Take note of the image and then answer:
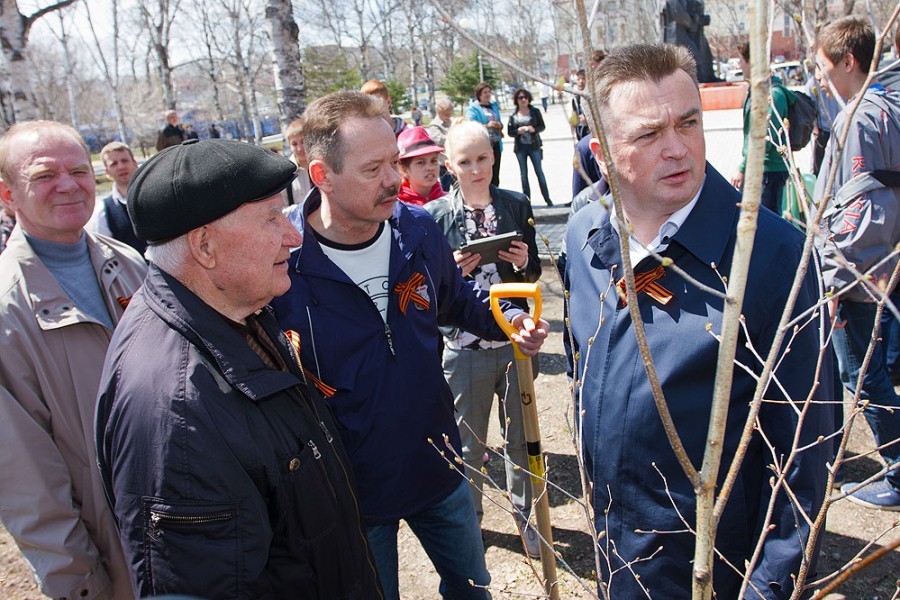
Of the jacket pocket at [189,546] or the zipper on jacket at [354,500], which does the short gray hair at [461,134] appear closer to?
the zipper on jacket at [354,500]

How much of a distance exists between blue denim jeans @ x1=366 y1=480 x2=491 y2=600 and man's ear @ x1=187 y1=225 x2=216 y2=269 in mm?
1203

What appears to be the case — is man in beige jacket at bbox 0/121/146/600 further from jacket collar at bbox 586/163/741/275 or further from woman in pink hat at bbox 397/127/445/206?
woman in pink hat at bbox 397/127/445/206

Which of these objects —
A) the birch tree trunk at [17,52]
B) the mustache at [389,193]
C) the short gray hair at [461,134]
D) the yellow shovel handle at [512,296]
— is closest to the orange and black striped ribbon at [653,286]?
the yellow shovel handle at [512,296]

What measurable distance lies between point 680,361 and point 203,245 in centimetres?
124

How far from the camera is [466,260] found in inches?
123

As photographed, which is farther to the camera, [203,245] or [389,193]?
[389,193]

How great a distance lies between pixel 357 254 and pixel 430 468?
2.70 ft

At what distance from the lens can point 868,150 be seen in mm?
3061

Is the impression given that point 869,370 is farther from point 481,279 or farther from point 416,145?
point 416,145

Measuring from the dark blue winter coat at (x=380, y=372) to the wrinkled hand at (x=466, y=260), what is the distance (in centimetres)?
68

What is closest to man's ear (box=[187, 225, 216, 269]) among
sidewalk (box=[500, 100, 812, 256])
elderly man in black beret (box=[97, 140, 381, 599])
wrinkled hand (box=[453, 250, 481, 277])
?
elderly man in black beret (box=[97, 140, 381, 599])

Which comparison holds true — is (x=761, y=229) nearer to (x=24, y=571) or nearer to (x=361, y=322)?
(x=361, y=322)

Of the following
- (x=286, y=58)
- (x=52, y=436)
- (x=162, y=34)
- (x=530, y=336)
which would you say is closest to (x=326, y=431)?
(x=530, y=336)

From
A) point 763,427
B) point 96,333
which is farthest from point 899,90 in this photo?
point 96,333
